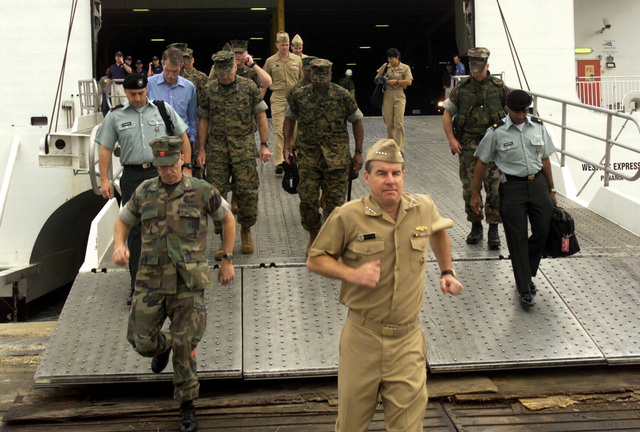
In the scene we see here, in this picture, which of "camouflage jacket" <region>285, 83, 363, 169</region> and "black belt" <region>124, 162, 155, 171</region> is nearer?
"black belt" <region>124, 162, 155, 171</region>

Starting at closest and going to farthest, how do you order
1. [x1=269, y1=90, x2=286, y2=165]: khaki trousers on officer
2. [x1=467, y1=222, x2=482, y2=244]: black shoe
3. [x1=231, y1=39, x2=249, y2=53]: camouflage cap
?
1. [x1=467, y1=222, x2=482, y2=244]: black shoe
2. [x1=231, y1=39, x2=249, y2=53]: camouflage cap
3. [x1=269, y1=90, x2=286, y2=165]: khaki trousers on officer

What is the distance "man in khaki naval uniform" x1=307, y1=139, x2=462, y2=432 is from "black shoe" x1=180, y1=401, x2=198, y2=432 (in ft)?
4.35

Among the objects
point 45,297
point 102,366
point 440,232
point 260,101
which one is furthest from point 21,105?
point 440,232

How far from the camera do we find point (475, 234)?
741 centimetres

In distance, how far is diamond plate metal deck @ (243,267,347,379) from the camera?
215 inches

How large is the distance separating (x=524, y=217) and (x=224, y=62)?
286 cm

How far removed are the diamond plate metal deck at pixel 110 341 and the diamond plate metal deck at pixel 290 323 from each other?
0.12m

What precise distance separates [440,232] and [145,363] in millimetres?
2592

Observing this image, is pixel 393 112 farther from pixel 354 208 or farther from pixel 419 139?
pixel 354 208

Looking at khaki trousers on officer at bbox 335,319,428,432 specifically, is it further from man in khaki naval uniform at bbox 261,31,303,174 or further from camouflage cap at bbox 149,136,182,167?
man in khaki naval uniform at bbox 261,31,303,174

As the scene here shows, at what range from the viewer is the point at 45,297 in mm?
13977

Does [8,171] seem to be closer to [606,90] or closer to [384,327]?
[384,327]

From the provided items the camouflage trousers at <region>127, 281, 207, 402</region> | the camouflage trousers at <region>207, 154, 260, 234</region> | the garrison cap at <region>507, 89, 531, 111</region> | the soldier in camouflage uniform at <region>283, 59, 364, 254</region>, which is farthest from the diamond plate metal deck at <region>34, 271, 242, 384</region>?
the garrison cap at <region>507, 89, 531, 111</region>

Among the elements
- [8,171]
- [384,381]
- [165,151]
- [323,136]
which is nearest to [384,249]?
[384,381]
